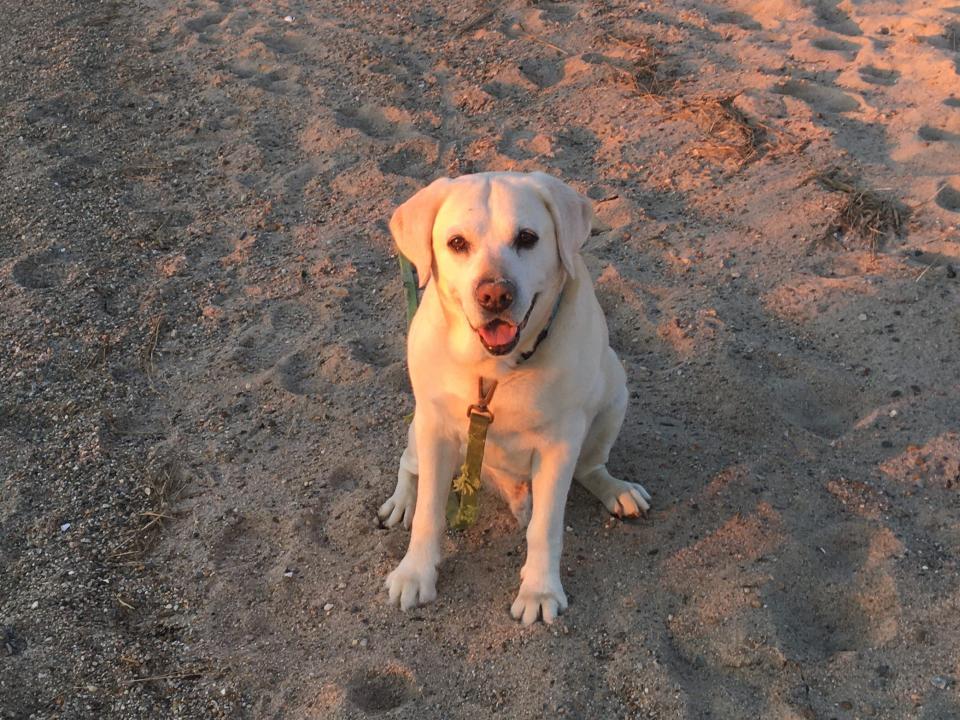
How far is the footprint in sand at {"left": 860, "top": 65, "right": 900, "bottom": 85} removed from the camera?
18.0ft

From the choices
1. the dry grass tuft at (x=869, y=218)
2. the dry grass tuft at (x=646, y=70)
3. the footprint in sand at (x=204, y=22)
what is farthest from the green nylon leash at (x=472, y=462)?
the footprint in sand at (x=204, y=22)

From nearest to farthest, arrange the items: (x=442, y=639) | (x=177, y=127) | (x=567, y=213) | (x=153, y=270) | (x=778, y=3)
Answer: (x=567, y=213), (x=442, y=639), (x=153, y=270), (x=177, y=127), (x=778, y=3)

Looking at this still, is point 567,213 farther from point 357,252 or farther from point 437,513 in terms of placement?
point 357,252

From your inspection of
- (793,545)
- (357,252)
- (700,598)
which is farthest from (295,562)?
(357,252)

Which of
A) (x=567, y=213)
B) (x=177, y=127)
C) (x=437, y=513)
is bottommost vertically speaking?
(x=177, y=127)

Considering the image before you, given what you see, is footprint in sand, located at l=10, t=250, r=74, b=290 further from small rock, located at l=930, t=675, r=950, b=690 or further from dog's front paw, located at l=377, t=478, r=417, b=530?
small rock, located at l=930, t=675, r=950, b=690

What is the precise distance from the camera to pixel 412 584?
2996 millimetres

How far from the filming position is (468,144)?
5441 mm

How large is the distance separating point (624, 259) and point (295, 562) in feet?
7.35

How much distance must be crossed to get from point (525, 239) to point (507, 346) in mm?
317

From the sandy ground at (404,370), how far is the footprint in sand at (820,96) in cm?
2

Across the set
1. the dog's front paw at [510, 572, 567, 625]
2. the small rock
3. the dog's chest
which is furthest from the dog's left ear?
the small rock

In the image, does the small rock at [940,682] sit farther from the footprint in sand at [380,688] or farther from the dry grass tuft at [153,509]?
the dry grass tuft at [153,509]

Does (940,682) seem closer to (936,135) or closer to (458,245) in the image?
(458,245)
